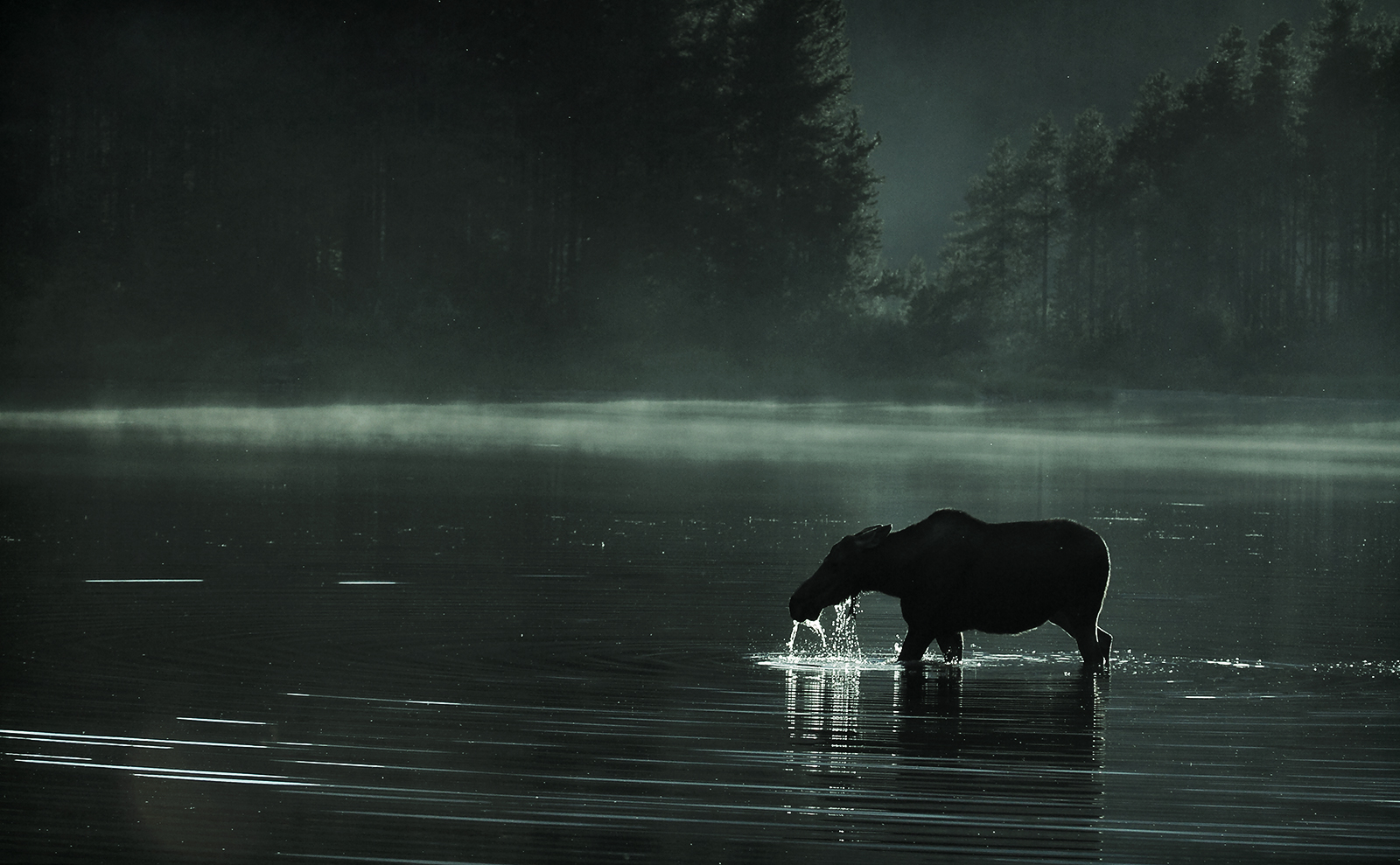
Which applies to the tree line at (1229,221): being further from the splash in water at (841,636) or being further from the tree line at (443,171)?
the splash in water at (841,636)

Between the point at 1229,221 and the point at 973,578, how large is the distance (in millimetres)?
77749

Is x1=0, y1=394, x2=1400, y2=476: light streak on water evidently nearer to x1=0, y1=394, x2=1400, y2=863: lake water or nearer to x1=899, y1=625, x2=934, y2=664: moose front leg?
x1=0, y1=394, x2=1400, y2=863: lake water

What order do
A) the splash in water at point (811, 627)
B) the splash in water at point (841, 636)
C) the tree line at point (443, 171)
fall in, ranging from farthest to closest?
the tree line at point (443, 171)
the splash in water at point (841, 636)
the splash in water at point (811, 627)

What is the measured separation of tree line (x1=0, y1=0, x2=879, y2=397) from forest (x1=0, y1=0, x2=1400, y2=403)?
0.10 meters

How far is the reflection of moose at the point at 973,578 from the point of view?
12055 mm

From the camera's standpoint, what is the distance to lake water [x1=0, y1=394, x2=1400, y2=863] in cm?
795

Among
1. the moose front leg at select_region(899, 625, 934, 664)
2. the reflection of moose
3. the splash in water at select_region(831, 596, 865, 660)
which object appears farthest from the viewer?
the splash in water at select_region(831, 596, 865, 660)

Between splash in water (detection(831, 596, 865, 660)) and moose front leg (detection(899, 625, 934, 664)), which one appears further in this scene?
splash in water (detection(831, 596, 865, 660))

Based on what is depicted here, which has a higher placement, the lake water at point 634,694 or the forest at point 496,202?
the forest at point 496,202

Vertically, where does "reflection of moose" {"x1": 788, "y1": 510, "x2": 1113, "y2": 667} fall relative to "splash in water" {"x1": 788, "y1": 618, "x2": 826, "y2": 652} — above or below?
above

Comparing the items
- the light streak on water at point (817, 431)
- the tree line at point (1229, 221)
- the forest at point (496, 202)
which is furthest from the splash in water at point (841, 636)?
the tree line at point (1229, 221)

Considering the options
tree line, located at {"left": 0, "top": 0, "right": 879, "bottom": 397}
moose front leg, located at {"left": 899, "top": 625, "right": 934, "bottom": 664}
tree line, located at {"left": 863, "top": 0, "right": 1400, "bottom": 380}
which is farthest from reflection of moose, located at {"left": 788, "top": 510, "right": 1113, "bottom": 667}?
tree line, located at {"left": 863, "top": 0, "right": 1400, "bottom": 380}

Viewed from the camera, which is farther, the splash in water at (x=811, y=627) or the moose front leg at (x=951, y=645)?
the splash in water at (x=811, y=627)

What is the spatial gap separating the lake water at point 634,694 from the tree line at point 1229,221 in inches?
2076
